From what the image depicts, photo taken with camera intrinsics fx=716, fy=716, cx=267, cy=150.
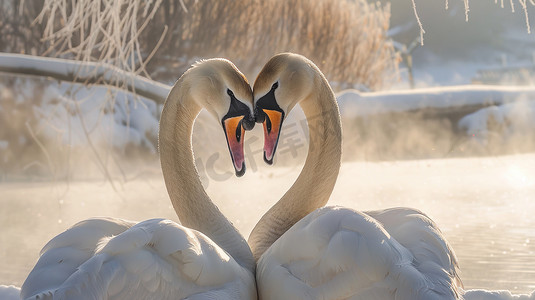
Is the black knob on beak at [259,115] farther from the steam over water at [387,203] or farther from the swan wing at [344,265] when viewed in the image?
the steam over water at [387,203]

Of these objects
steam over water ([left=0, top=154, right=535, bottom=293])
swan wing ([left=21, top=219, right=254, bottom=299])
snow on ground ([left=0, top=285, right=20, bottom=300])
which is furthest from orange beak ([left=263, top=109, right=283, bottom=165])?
steam over water ([left=0, top=154, right=535, bottom=293])

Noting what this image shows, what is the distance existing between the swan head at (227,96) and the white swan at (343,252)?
4cm

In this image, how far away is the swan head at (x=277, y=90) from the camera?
171cm

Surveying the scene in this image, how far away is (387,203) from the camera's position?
3.51 m

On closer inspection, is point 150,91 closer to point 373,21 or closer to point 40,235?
point 40,235

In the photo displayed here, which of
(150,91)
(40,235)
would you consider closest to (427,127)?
(150,91)

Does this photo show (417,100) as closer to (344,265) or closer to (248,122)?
(248,122)

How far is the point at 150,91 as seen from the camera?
4.49 metres

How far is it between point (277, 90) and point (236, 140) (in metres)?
0.18

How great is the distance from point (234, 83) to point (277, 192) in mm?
2289

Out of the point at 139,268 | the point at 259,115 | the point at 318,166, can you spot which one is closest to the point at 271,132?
the point at 259,115

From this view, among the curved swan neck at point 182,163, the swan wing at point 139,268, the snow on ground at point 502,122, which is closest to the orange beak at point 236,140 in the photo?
the curved swan neck at point 182,163

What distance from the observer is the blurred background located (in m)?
2.50

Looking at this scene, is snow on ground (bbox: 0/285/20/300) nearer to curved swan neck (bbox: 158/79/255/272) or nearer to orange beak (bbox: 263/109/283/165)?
curved swan neck (bbox: 158/79/255/272)
